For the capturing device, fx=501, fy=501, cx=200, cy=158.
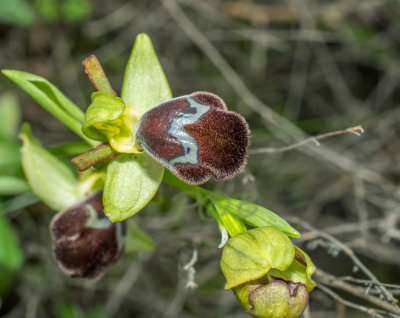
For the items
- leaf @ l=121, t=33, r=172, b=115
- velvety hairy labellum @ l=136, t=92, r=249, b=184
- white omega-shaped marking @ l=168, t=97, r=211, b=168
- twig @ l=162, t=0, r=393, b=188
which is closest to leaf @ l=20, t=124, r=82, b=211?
leaf @ l=121, t=33, r=172, b=115

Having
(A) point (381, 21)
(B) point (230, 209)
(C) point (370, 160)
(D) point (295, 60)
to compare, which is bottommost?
(C) point (370, 160)

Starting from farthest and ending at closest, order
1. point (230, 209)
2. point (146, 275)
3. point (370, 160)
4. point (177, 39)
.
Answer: point (177, 39) → point (370, 160) → point (146, 275) → point (230, 209)

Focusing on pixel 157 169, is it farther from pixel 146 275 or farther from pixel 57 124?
pixel 57 124

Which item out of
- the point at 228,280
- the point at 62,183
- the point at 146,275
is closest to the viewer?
the point at 228,280

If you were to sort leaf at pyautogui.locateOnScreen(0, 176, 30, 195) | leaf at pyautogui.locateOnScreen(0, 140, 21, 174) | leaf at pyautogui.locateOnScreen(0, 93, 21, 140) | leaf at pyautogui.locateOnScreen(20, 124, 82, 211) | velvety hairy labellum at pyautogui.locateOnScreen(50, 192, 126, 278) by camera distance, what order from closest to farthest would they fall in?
1. velvety hairy labellum at pyautogui.locateOnScreen(50, 192, 126, 278)
2. leaf at pyautogui.locateOnScreen(20, 124, 82, 211)
3. leaf at pyautogui.locateOnScreen(0, 140, 21, 174)
4. leaf at pyautogui.locateOnScreen(0, 176, 30, 195)
5. leaf at pyautogui.locateOnScreen(0, 93, 21, 140)

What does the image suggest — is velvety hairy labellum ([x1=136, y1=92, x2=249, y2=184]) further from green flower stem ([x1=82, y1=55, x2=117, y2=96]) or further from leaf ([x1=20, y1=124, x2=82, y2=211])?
leaf ([x1=20, y1=124, x2=82, y2=211])

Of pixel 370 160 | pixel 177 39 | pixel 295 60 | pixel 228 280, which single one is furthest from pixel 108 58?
pixel 228 280
